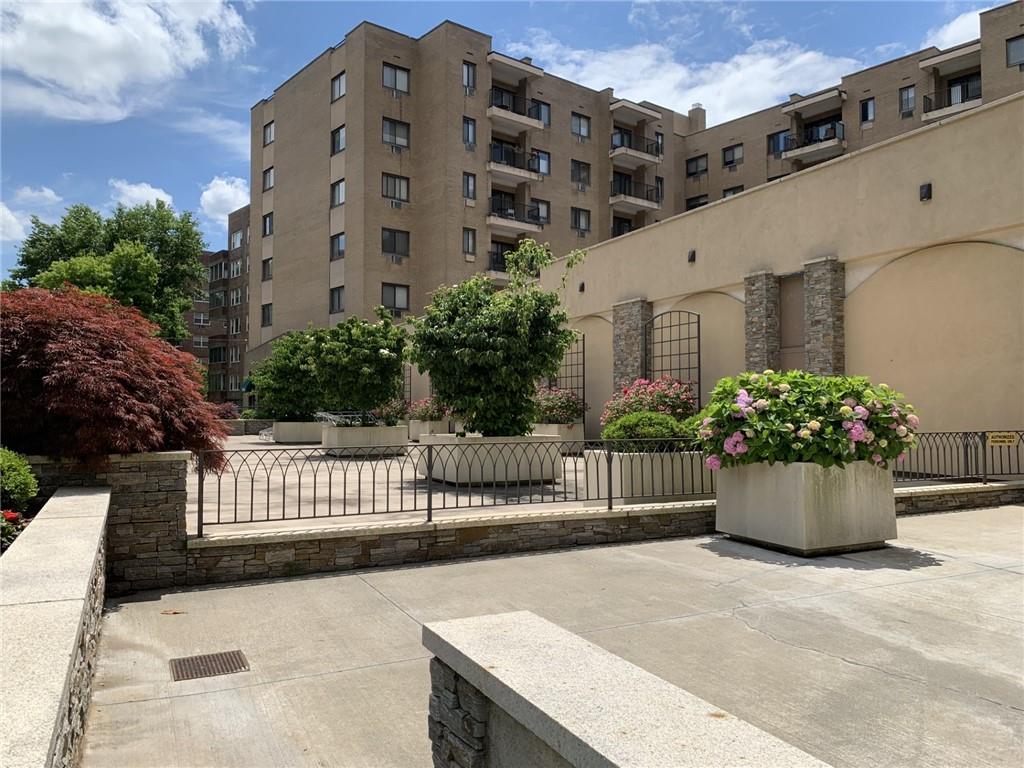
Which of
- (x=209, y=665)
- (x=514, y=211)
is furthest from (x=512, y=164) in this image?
(x=209, y=665)

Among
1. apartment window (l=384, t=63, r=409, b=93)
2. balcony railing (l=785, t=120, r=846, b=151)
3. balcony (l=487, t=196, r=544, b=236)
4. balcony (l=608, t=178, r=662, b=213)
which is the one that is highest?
apartment window (l=384, t=63, r=409, b=93)

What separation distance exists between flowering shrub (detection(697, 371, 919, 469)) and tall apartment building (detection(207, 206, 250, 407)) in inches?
2135

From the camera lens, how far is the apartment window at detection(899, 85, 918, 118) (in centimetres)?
3372

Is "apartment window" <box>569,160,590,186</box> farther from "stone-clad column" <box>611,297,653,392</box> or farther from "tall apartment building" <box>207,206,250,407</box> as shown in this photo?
"tall apartment building" <box>207,206,250,407</box>

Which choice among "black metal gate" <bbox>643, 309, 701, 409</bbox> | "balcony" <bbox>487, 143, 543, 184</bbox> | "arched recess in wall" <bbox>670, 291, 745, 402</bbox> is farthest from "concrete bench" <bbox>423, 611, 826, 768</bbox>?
"balcony" <bbox>487, 143, 543, 184</bbox>

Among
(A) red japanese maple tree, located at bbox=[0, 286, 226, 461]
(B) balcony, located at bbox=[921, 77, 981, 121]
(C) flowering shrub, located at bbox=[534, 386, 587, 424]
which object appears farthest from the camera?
(B) balcony, located at bbox=[921, 77, 981, 121]

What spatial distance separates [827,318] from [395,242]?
2459 cm

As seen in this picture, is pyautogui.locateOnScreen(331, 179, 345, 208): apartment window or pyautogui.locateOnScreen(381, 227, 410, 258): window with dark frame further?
pyautogui.locateOnScreen(331, 179, 345, 208): apartment window

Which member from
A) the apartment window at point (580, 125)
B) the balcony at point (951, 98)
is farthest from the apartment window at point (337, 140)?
the balcony at point (951, 98)

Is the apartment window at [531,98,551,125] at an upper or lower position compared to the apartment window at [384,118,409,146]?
upper

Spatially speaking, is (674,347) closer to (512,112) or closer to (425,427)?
(425,427)

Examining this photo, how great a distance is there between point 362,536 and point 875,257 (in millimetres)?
12032

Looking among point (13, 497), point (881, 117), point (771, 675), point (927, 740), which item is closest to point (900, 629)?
point (771, 675)

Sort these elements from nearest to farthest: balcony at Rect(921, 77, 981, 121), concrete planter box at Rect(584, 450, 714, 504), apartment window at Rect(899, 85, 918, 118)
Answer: concrete planter box at Rect(584, 450, 714, 504) < balcony at Rect(921, 77, 981, 121) < apartment window at Rect(899, 85, 918, 118)
